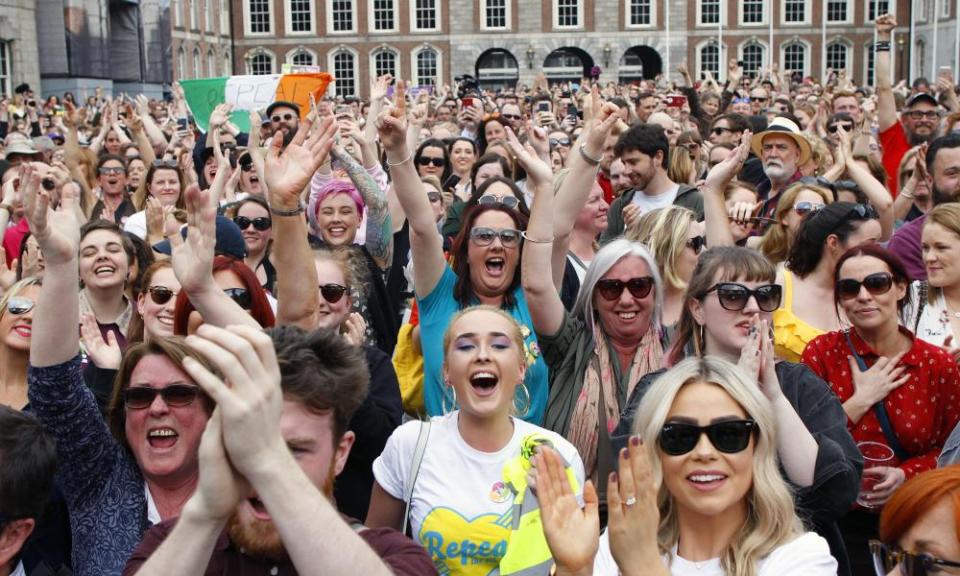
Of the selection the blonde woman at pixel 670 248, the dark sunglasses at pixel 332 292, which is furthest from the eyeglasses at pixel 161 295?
the blonde woman at pixel 670 248

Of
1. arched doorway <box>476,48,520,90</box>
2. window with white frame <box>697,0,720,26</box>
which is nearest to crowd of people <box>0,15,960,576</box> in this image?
window with white frame <box>697,0,720,26</box>

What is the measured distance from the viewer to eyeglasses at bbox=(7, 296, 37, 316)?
4152 mm

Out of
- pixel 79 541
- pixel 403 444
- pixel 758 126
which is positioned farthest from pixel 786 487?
pixel 758 126

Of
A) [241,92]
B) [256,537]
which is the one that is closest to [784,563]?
[256,537]

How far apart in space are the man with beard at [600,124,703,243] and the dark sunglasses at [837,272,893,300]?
290 cm

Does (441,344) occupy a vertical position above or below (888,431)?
above

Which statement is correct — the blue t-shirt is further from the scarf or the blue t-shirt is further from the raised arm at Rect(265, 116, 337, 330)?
the raised arm at Rect(265, 116, 337, 330)

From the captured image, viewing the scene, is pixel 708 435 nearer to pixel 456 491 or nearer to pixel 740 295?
pixel 456 491

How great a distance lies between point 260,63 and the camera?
5697 cm

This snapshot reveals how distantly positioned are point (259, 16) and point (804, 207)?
5391 centimetres

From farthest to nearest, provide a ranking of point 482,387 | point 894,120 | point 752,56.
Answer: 1. point 752,56
2. point 894,120
3. point 482,387

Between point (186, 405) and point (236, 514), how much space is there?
73 centimetres

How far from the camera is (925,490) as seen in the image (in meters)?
2.43

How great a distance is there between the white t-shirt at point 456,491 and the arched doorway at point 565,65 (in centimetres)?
5457
